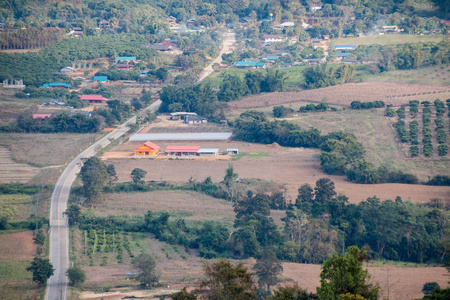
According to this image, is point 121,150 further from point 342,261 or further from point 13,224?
point 342,261

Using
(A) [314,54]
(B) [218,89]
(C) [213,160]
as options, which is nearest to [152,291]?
(C) [213,160]

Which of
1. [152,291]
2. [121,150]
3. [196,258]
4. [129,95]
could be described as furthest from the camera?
[129,95]

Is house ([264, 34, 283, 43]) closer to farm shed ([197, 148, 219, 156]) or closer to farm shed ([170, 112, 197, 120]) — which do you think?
farm shed ([170, 112, 197, 120])

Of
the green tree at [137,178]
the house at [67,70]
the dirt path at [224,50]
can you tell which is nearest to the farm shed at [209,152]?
the green tree at [137,178]

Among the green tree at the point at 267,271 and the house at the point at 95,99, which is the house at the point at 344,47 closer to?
the house at the point at 95,99

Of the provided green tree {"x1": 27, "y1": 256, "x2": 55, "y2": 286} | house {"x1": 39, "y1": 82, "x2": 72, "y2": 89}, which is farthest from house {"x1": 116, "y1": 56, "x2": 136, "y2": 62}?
green tree {"x1": 27, "y1": 256, "x2": 55, "y2": 286}

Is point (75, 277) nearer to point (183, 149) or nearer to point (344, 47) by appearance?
point (183, 149)
